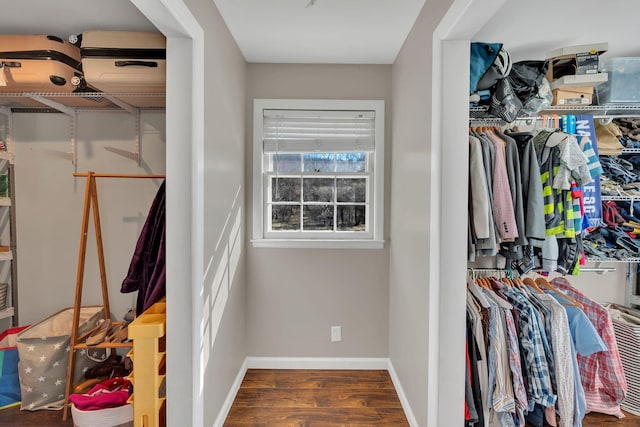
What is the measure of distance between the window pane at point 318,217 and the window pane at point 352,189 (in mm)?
150

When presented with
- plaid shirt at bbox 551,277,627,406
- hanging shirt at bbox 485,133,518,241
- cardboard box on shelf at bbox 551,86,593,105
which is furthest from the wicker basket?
cardboard box on shelf at bbox 551,86,593,105

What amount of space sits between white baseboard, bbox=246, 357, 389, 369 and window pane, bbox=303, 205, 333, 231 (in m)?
1.08

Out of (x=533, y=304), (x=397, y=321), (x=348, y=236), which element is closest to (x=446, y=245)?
(x=533, y=304)

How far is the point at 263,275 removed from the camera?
2.64m

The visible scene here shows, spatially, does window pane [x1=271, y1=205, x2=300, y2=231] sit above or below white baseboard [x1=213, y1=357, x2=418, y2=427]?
above

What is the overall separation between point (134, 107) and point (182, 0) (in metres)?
1.21

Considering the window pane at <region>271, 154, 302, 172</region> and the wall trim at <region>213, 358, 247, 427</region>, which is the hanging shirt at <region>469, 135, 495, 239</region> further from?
the wall trim at <region>213, 358, 247, 427</region>

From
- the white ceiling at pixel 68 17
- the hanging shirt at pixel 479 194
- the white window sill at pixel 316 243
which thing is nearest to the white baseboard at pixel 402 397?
the white window sill at pixel 316 243

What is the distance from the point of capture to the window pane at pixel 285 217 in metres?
2.74

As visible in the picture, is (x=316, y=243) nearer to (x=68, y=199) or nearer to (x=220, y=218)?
(x=220, y=218)

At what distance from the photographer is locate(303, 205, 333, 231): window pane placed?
2.74 metres

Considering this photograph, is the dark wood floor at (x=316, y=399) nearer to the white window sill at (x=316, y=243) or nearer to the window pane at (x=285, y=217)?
the white window sill at (x=316, y=243)

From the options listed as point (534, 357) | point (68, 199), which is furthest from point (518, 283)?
point (68, 199)

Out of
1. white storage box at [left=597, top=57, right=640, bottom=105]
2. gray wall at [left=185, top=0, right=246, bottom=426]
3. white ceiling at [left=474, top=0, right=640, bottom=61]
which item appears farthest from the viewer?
white storage box at [left=597, top=57, right=640, bottom=105]
